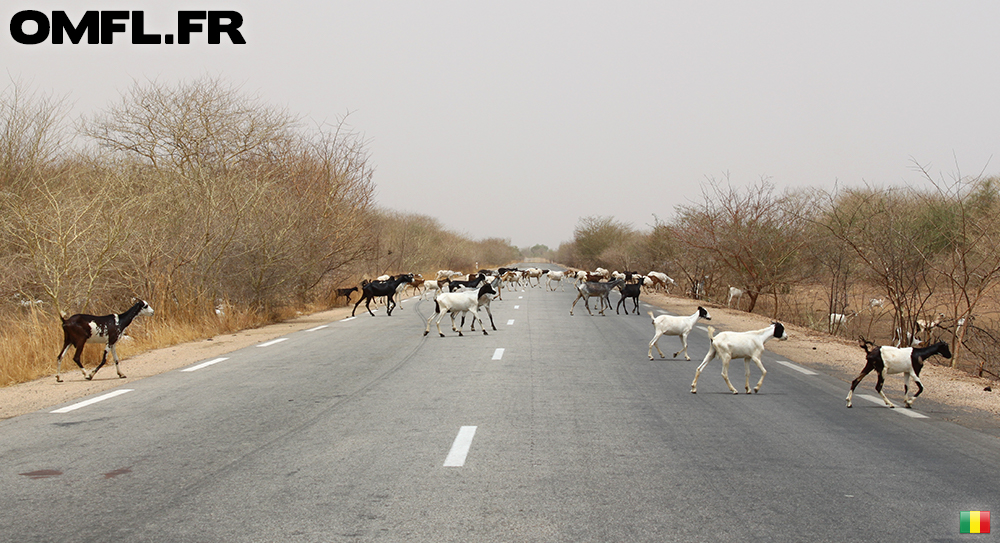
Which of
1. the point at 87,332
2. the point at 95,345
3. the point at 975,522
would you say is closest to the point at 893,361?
the point at 975,522

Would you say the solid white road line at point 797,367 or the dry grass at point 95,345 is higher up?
the dry grass at point 95,345

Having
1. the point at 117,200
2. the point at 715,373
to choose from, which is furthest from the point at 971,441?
the point at 117,200

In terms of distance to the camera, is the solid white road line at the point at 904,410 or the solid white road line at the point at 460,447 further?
the solid white road line at the point at 904,410

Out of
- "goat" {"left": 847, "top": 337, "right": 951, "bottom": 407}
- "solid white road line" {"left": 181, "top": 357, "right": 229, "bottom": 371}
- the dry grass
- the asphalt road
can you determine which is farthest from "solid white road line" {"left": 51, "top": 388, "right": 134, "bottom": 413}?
"goat" {"left": 847, "top": 337, "right": 951, "bottom": 407}

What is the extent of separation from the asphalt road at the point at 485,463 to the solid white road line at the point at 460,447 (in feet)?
0.12

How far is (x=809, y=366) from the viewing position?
46.4 feet

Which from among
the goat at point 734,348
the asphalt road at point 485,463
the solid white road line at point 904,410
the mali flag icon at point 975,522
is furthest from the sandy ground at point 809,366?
the mali flag icon at point 975,522

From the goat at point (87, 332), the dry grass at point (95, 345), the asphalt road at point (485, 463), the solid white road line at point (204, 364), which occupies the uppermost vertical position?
the goat at point (87, 332)

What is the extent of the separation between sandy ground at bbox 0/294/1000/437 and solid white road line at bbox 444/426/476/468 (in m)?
5.29

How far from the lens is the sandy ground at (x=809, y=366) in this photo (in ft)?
32.2

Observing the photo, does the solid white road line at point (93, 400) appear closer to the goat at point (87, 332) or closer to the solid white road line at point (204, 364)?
the goat at point (87, 332)

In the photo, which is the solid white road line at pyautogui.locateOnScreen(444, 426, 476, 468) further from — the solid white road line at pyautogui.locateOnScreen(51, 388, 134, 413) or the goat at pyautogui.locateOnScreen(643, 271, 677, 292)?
the goat at pyautogui.locateOnScreen(643, 271, 677, 292)

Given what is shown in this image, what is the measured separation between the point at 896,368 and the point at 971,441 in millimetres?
2082

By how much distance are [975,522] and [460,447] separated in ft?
13.3
